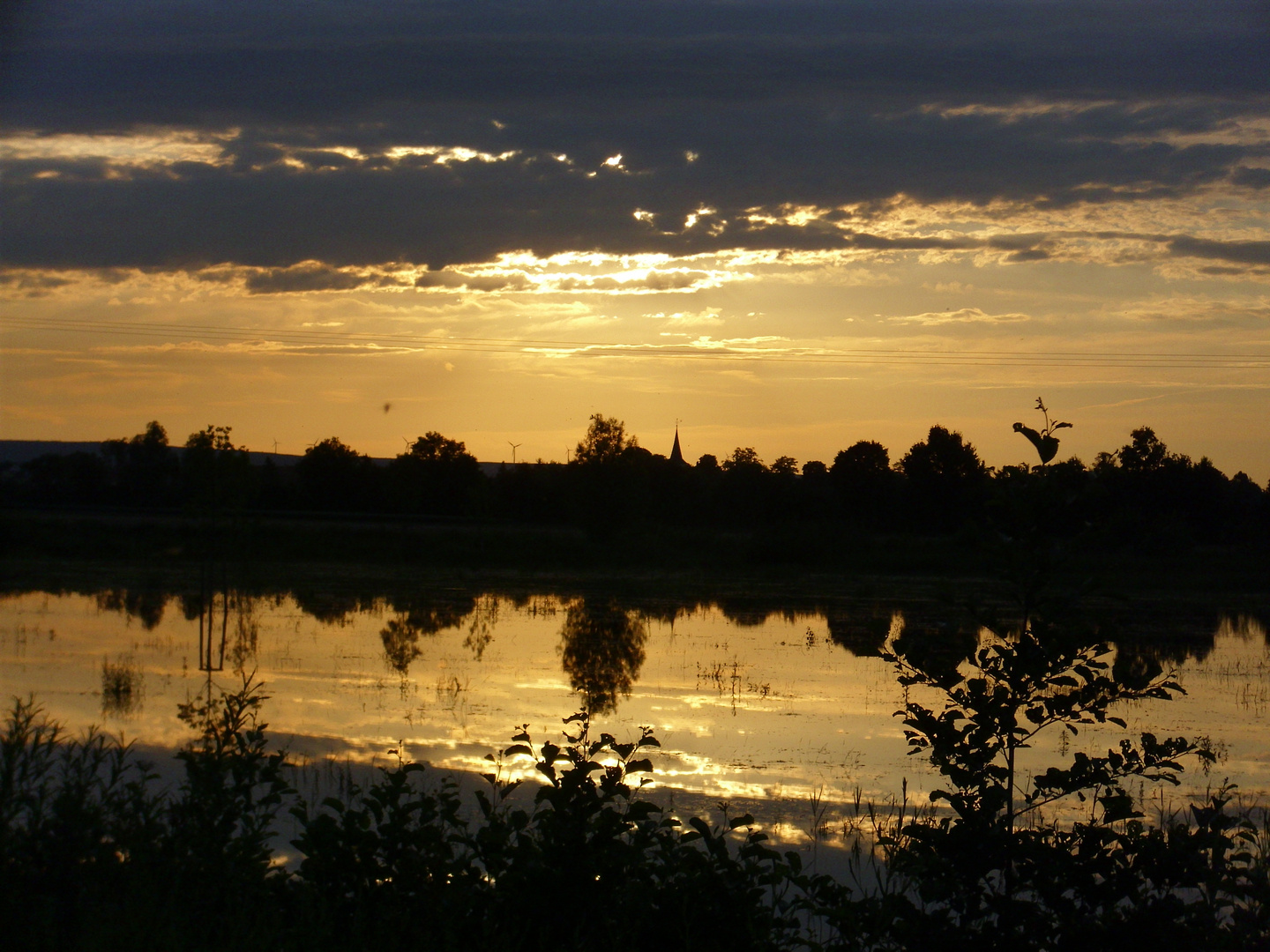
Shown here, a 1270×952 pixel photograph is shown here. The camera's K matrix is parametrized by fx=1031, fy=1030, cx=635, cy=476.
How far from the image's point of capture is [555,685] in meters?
15.3

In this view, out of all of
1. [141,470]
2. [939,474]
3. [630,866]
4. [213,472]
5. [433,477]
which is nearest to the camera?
[630,866]

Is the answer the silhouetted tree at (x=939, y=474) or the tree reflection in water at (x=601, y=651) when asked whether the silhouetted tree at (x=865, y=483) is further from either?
the tree reflection in water at (x=601, y=651)

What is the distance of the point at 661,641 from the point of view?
20.7 m

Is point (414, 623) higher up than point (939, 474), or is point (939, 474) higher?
point (939, 474)

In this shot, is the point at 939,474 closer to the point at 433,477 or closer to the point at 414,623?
the point at 433,477

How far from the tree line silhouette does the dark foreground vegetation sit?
3927cm

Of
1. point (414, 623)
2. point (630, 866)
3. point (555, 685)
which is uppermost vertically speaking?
point (630, 866)

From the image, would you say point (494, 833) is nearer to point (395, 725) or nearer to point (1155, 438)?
point (395, 725)

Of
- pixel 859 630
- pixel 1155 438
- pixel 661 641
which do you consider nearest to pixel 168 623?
pixel 661 641

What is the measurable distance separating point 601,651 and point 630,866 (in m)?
14.0

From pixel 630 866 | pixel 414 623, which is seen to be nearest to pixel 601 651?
pixel 414 623

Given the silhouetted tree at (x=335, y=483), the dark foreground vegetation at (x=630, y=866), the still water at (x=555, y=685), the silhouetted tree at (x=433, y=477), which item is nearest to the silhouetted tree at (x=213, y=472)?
the still water at (x=555, y=685)

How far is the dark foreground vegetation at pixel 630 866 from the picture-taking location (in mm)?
4043

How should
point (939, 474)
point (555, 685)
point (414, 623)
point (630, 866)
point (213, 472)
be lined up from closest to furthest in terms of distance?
1. point (630, 866)
2. point (555, 685)
3. point (213, 472)
4. point (414, 623)
5. point (939, 474)
